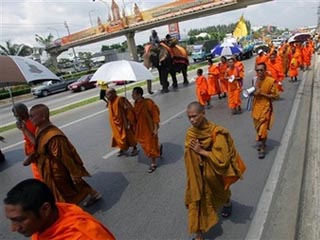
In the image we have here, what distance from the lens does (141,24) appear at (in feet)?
143

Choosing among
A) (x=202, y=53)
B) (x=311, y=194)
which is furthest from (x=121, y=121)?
(x=202, y=53)

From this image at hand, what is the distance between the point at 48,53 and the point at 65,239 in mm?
70715

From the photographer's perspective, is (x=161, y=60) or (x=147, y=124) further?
(x=161, y=60)

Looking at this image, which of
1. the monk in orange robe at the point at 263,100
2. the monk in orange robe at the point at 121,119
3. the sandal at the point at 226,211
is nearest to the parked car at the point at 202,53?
the monk in orange robe at the point at 121,119

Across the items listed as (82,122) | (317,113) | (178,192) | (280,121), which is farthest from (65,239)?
(82,122)

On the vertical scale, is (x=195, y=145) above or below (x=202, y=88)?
above

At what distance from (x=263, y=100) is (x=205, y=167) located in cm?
290

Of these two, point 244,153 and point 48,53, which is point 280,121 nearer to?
point 244,153

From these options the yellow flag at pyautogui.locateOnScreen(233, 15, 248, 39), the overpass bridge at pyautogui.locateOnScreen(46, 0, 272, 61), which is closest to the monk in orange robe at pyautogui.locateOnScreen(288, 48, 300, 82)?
the yellow flag at pyautogui.locateOnScreen(233, 15, 248, 39)

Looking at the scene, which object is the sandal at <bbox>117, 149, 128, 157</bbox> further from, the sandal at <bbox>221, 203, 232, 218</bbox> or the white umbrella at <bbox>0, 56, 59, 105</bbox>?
the sandal at <bbox>221, 203, 232, 218</bbox>

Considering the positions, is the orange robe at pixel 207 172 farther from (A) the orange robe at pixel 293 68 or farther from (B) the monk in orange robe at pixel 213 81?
(A) the orange robe at pixel 293 68

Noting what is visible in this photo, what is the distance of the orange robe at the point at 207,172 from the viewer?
3.44 meters

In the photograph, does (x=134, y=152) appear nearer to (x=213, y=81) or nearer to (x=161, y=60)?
(x=213, y=81)

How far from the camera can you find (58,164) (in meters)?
4.20
